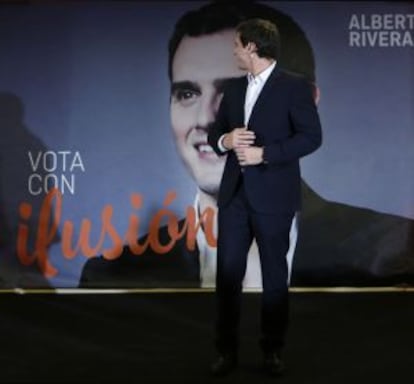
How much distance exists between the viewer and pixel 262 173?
2652 mm

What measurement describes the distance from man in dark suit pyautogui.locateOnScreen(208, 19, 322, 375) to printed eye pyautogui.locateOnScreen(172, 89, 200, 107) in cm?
143

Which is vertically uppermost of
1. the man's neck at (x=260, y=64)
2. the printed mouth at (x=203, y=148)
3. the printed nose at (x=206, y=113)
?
the man's neck at (x=260, y=64)

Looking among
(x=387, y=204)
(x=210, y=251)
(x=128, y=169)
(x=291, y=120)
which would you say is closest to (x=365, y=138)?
(x=387, y=204)

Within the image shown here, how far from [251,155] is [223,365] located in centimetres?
76

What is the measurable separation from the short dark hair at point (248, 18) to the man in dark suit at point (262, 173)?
1.49 meters

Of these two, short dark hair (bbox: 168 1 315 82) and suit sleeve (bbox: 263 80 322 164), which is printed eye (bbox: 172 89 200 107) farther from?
suit sleeve (bbox: 263 80 322 164)

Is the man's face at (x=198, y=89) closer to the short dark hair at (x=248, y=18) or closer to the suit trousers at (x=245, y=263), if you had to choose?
the short dark hair at (x=248, y=18)

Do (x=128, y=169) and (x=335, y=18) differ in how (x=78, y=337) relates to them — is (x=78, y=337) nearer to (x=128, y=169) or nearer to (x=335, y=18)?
(x=128, y=169)

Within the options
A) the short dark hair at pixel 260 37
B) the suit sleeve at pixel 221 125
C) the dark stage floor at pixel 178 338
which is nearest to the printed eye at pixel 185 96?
the dark stage floor at pixel 178 338

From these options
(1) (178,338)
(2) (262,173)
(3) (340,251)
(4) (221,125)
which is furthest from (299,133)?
(3) (340,251)

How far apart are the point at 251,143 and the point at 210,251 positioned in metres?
1.70

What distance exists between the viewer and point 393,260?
4.20m

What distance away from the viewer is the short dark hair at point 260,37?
103 inches

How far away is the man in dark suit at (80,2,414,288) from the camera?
4.16 m
